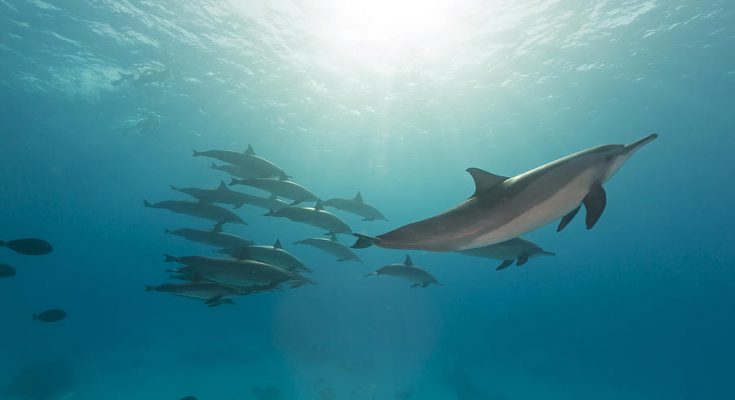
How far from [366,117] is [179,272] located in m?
26.0

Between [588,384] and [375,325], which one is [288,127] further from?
[588,384]

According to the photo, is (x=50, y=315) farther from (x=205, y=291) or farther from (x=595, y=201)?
(x=595, y=201)

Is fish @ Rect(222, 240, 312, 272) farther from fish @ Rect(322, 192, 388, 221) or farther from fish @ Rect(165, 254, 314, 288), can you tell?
fish @ Rect(322, 192, 388, 221)

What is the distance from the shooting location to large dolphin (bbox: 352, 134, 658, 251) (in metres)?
2.36

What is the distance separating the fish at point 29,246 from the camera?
314 inches

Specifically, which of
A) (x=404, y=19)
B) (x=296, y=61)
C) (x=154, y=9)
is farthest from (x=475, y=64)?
(x=154, y=9)

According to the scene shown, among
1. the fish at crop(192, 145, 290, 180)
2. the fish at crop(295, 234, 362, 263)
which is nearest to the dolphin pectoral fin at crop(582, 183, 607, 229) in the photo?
the fish at crop(192, 145, 290, 180)

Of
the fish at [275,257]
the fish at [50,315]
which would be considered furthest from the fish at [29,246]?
the fish at [275,257]

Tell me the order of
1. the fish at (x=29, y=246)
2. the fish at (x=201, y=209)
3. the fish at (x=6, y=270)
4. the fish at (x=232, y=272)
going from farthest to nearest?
the fish at (x=201, y=209) → the fish at (x=6, y=270) → the fish at (x=29, y=246) → the fish at (x=232, y=272)

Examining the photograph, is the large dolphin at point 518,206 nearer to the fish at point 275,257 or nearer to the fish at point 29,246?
the fish at point 275,257

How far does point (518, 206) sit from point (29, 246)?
391 inches

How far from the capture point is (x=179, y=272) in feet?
26.0

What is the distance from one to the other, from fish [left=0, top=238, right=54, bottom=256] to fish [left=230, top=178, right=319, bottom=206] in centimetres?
533

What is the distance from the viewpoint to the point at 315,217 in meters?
12.7
